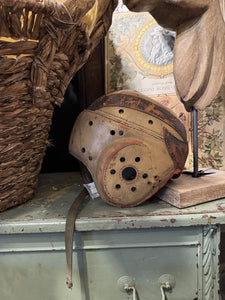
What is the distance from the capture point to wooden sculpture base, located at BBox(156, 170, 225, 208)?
1.67 ft

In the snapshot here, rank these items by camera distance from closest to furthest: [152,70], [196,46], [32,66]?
[32,66]
[196,46]
[152,70]

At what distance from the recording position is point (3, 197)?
52 cm

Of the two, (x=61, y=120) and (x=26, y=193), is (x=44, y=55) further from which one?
(x=61, y=120)

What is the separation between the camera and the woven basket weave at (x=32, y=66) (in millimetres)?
385

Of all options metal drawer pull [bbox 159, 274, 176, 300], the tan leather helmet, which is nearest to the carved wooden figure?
the tan leather helmet

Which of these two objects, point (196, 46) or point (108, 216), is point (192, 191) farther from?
point (196, 46)

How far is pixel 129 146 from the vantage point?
19.5 inches

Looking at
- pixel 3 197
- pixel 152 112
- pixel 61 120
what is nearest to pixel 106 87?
pixel 61 120

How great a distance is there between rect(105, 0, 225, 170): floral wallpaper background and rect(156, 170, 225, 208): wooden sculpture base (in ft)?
0.65

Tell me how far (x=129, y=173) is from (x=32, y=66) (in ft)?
0.83

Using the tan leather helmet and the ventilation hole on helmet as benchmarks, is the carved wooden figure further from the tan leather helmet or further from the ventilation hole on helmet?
the ventilation hole on helmet

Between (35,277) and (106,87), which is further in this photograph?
(106,87)

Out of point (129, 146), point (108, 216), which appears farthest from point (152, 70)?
point (108, 216)

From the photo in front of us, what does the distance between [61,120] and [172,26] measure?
47 cm
